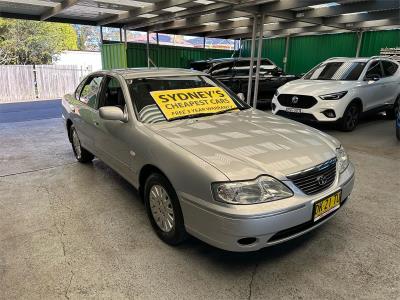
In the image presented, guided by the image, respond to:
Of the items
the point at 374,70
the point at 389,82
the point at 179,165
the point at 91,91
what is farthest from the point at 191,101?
the point at 389,82

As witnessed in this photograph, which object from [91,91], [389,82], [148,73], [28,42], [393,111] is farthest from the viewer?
[28,42]

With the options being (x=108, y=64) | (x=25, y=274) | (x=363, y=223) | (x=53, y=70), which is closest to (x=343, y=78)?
(x=363, y=223)

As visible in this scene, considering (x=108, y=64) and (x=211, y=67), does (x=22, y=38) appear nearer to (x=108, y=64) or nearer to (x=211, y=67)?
(x=108, y=64)

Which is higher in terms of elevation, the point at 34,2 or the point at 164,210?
the point at 34,2

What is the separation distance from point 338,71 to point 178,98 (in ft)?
17.4

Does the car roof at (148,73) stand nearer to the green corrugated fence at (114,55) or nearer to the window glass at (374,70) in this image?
the window glass at (374,70)

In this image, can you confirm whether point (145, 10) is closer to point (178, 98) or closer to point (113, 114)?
point (178, 98)

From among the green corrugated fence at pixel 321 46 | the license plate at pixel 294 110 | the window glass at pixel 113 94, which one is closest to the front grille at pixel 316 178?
the window glass at pixel 113 94

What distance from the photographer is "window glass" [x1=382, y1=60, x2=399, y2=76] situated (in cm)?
736

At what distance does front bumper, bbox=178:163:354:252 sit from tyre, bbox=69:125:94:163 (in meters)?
2.83

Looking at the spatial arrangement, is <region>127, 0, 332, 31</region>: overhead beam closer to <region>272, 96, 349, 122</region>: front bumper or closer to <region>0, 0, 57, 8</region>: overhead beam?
<region>272, 96, 349, 122</region>: front bumper

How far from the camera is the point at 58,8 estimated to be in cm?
757

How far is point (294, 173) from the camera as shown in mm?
2098

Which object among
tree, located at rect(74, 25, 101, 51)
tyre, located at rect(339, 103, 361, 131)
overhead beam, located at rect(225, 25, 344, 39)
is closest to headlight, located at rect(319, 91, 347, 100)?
tyre, located at rect(339, 103, 361, 131)
